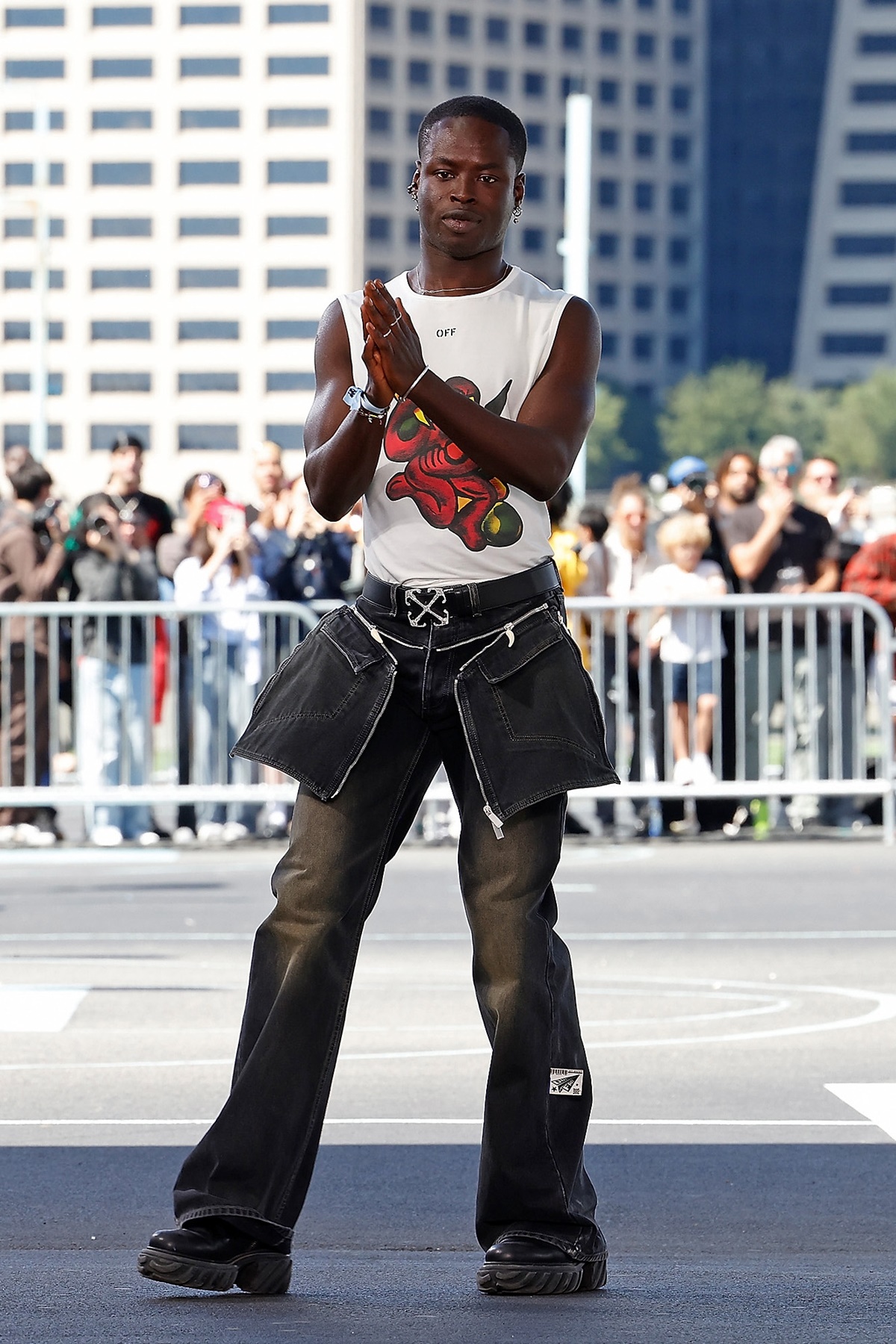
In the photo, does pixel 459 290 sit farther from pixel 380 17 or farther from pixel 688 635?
pixel 380 17

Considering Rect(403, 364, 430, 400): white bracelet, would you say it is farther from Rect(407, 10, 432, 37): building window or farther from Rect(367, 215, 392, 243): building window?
Rect(407, 10, 432, 37): building window

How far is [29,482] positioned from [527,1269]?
1054 cm

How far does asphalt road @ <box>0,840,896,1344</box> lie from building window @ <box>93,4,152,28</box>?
145m

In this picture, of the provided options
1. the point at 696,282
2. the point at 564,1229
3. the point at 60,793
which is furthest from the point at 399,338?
the point at 696,282

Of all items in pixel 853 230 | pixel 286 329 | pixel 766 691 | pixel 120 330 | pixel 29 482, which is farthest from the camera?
pixel 853 230

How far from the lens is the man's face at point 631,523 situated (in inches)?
552

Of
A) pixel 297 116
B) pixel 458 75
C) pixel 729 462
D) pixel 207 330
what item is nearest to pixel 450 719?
pixel 729 462

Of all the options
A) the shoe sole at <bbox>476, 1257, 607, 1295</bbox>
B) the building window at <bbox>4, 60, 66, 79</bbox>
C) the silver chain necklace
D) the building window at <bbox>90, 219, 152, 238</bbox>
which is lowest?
the shoe sole at <bbox>476, 1257, 607, 1295</bbox>

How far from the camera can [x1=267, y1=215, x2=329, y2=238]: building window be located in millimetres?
148500

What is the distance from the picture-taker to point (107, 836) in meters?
12.9

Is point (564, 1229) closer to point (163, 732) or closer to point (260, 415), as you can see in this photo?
point (163, 732)

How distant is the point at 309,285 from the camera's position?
148 meters

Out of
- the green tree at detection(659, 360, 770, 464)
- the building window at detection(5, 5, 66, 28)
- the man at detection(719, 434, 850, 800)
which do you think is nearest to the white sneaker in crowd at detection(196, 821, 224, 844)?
the man at detection(719, 434, 850, 800)

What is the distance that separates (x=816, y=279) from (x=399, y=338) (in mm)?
167147
